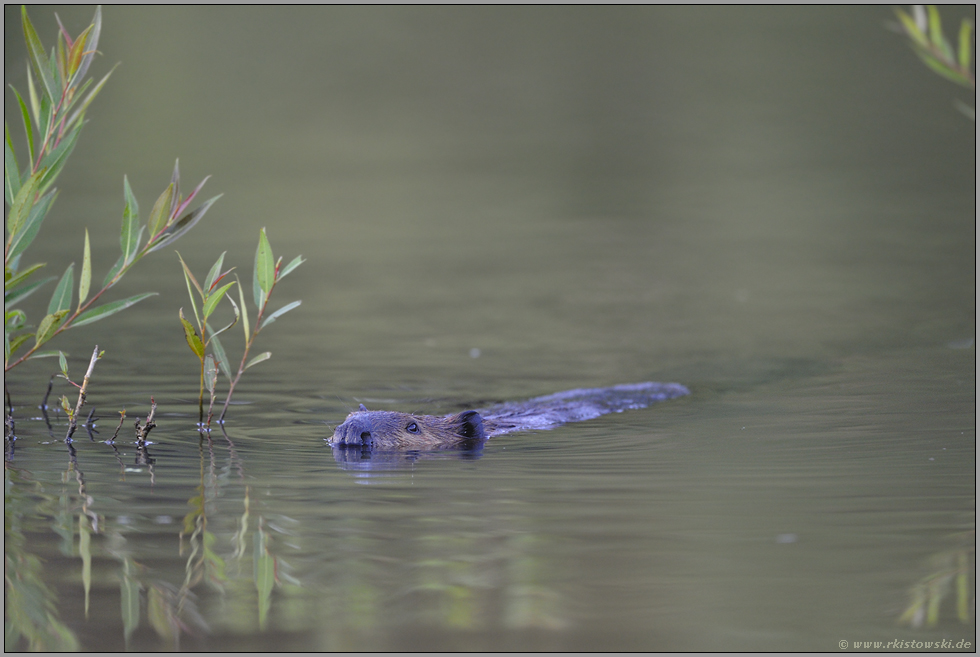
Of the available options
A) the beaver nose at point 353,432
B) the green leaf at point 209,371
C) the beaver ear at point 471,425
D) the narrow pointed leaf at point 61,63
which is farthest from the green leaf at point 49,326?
the beaver ear at point 471,425

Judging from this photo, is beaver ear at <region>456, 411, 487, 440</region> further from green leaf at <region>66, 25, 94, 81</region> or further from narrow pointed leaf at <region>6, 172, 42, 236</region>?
green leaf at <region>66, 25, 94, 81</region>

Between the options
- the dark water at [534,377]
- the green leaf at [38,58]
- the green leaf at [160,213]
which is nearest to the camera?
the dark water at [534,377]

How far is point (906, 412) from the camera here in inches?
264

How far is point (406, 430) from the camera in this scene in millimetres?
6012

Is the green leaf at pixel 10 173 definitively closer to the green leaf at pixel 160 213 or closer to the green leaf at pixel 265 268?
the green leaf at pixel 160 213

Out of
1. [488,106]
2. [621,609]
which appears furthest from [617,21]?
[621,609]

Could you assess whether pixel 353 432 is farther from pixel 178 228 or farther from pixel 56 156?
pixel 56 156

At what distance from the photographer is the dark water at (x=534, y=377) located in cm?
390

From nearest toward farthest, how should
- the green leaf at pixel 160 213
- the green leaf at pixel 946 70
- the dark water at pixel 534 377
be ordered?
the green leaf at pixel 946 70 < the dark water at pixel 534 377 < the green leaf at pixel 160 213

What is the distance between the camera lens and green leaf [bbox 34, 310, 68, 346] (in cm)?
552

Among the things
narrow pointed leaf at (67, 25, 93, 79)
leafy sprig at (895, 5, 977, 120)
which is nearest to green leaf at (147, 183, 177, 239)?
narrow pointed leaf at (67, 25, 93, 79)

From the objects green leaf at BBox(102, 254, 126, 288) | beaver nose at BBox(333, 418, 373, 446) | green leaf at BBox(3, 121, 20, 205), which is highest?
green leaf at BBox(3, 121, 20, 205)

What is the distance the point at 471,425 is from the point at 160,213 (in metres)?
1.85

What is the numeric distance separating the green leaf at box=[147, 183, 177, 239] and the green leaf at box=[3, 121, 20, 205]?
1.95ft
